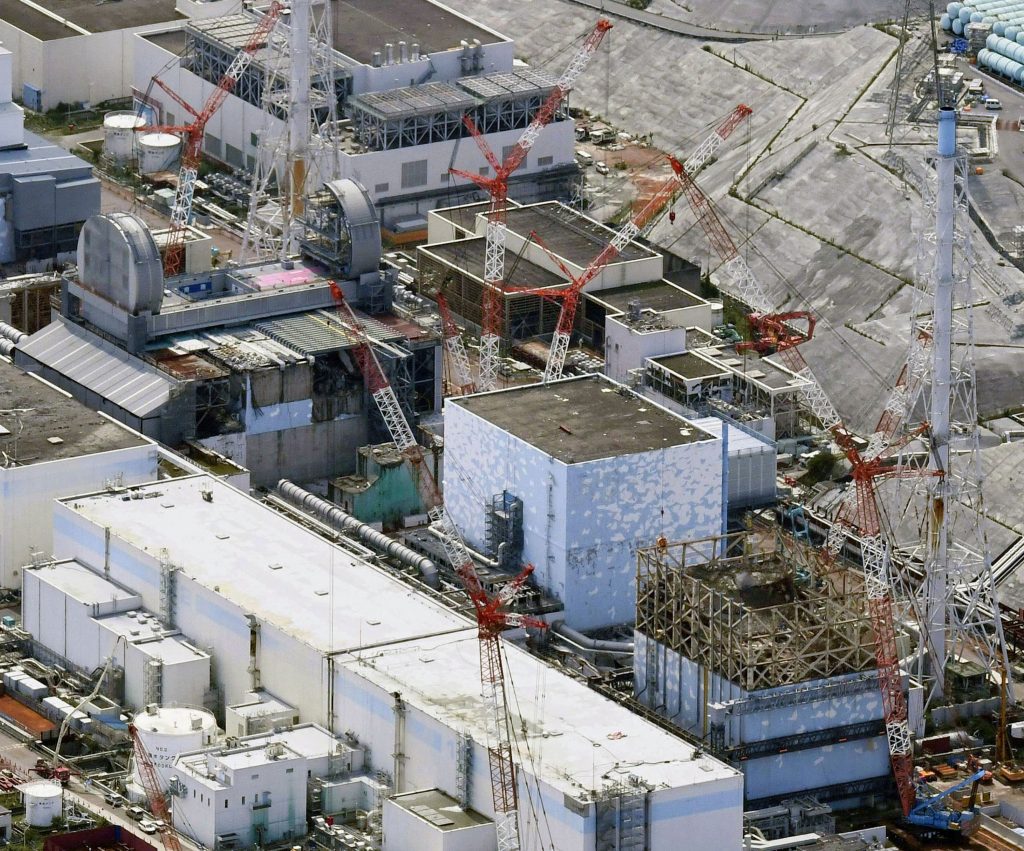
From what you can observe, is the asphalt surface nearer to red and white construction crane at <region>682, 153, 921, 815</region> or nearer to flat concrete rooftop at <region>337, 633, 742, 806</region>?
flat concrete rooftop at <region>337, 633, 742, 806</region>

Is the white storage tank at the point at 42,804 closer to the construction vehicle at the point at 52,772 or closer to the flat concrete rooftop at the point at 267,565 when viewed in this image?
the construction vehicle at the point at 52,772

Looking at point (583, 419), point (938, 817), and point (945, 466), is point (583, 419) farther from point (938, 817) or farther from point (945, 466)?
point (938, 817)

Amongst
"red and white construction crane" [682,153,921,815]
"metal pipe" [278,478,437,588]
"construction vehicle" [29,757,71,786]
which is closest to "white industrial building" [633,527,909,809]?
"red and white construction crane" [682,153,921,815]

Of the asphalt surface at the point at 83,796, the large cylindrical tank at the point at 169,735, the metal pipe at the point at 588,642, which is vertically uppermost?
the large cylindrical tank at the point at 169,735

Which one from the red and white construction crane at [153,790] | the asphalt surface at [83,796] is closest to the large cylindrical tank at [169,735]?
the red and white construction crane at [153,790]

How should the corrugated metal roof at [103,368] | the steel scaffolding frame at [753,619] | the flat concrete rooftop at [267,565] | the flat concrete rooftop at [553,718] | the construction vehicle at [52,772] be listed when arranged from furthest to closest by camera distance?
1. the corrugated metal roof at [103,368]
2. the flat concrete rooftop at [267,565]
3. the construction vehicle at [52,772]
4. the steel scaffolding frame at [753,619]
5. the flat concrete rooftop at [553,718]
